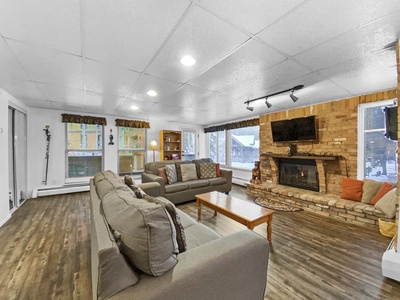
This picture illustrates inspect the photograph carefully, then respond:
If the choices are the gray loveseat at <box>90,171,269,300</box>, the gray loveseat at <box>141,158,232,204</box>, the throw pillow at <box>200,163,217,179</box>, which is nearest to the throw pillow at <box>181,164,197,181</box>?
the gray loveseat at <box>141,158,232,204</box>

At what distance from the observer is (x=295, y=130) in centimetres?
402

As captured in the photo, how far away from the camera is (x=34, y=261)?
189 cm

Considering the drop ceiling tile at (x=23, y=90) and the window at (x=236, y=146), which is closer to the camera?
the drop ceiling tile at (x=23, y=90)

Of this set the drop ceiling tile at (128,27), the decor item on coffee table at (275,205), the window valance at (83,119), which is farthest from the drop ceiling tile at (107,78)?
the decor item on coffee table at (275,205)

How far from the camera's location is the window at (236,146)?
5.62 meters

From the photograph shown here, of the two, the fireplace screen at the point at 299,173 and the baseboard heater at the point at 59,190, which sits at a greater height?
the fireplace screen at the point at 299,173

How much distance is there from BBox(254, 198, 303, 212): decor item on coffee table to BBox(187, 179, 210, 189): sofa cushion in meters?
1.21

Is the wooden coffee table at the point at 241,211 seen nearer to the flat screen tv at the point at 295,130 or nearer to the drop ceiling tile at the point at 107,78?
the drop ceiling tile at the point at 107,78

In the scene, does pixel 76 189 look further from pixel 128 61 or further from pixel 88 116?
pixel 128 61

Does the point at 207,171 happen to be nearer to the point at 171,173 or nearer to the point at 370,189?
the point at 171,173

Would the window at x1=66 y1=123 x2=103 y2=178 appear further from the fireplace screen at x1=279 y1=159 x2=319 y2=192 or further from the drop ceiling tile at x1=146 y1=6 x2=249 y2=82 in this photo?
the fireplace screen at x1=279 y1=159 x2=319 y2=192

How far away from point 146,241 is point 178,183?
308 centimetres

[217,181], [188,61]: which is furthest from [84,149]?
[188,61]

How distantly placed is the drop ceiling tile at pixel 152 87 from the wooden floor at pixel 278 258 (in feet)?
7.53
